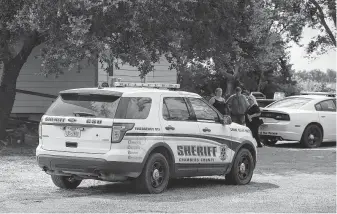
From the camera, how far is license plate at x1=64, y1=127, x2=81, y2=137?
10.8 metres

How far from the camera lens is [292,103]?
73.6ft

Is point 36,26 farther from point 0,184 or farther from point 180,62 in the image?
point 0,184

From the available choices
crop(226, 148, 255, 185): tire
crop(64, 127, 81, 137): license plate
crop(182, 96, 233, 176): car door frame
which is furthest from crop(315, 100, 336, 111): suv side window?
crop(64, 127, 81, 137): license plate

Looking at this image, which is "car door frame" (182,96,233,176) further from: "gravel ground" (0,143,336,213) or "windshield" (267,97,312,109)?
"windshield" (267,97,312,109)

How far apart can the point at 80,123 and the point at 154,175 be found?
4.34 ft

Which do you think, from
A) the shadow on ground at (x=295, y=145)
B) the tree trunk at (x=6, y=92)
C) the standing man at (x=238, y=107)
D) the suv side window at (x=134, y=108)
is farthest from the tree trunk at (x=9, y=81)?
the suv side window at (x=134, y=108)

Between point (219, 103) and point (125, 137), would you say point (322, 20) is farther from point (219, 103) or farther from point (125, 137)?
point (125, 137)

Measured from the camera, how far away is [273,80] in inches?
2319

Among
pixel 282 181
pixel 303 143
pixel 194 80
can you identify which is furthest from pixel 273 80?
pixel 282 181

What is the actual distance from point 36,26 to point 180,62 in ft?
12.1

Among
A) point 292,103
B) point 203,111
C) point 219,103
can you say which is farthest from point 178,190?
point 292,103

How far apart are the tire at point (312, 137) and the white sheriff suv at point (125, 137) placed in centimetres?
1002

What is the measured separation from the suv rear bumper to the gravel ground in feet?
1.10

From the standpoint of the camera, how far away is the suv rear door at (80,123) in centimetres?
1066
